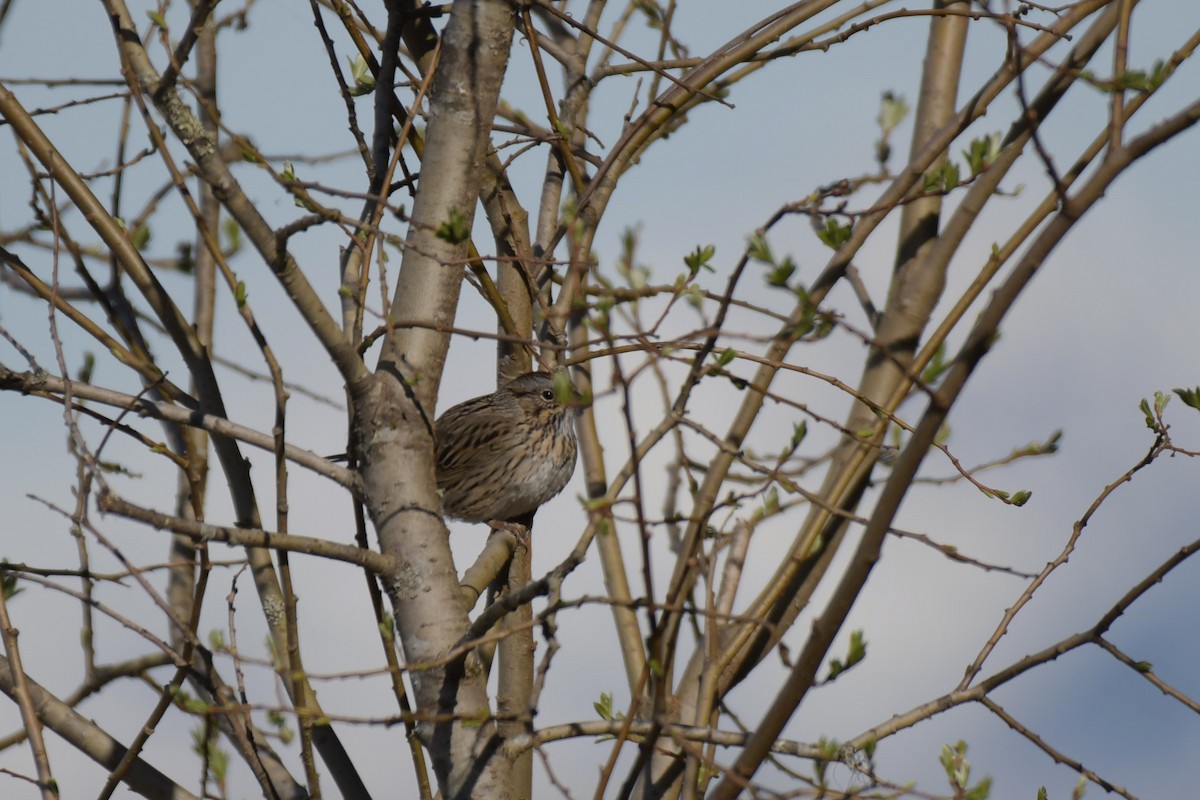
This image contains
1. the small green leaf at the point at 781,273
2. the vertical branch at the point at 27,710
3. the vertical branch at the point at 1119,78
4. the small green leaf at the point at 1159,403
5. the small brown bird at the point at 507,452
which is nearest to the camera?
the vertical branch at the point at 1119,78

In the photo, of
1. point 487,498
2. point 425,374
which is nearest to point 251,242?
point 425,374

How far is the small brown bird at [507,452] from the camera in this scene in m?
5.57

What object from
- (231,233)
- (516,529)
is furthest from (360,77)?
(516,529)

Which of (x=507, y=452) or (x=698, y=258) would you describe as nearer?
(x=698, y=258)

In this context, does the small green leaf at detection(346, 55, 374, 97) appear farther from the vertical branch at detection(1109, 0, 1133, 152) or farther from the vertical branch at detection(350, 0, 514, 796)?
the vertical branch at detection(1109, 0, 1133, 152)

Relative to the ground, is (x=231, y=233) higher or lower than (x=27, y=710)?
higher

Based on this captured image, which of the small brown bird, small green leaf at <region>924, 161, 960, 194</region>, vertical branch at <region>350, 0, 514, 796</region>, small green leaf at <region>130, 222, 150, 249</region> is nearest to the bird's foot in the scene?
the small brown bird

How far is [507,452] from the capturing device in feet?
19.0

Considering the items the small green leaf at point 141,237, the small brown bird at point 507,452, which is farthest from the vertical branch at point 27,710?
the small brown bird at point 507,452

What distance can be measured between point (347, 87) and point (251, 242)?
3.65 feet

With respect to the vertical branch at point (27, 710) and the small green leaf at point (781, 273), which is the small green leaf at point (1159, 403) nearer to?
the small green leaf at point (781, 273)

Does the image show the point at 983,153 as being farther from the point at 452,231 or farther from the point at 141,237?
the point at 141,237

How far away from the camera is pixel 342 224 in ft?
9.64

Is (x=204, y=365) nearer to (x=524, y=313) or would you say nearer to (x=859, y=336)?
(x=524, y=313)
